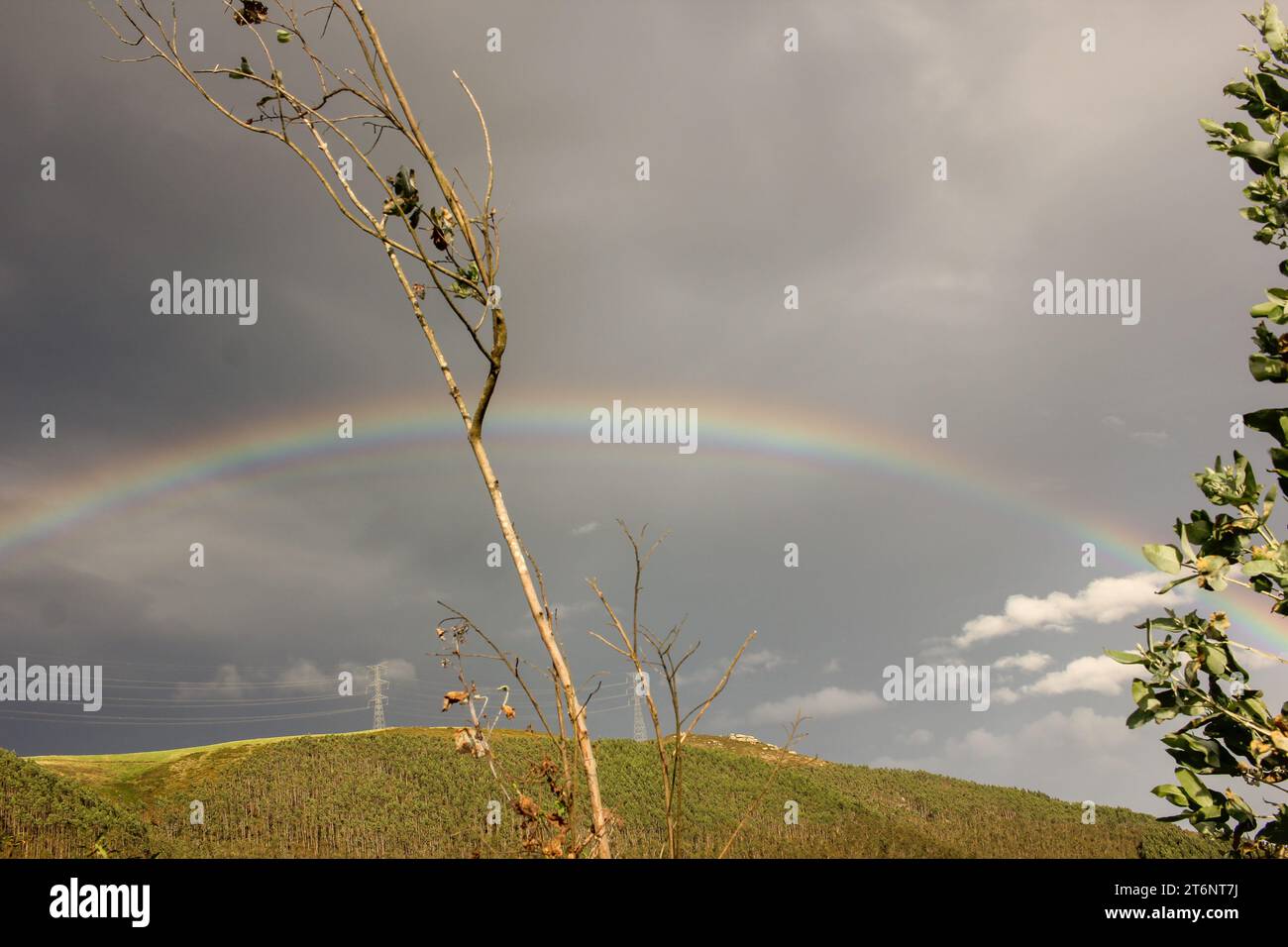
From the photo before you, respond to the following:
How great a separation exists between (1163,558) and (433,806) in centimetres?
2266

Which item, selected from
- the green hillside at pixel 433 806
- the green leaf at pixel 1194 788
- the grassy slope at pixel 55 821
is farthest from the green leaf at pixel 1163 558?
the grassy slope at pixel 55 821

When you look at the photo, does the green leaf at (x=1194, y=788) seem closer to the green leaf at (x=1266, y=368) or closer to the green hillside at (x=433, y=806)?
the green leaf at (x=1266, y=368)

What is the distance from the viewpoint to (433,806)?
22.1 metres

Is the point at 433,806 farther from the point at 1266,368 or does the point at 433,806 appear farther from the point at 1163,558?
the point at 1266,368

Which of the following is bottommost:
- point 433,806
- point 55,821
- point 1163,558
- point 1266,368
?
point 433,806

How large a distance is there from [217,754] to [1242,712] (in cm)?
3004

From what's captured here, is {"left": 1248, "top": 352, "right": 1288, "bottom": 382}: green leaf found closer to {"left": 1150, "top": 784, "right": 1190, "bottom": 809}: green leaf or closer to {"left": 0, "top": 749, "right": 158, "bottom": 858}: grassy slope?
{"left": 1150, "top": 784, "right": 1190, "bottom": 809}: green leaf

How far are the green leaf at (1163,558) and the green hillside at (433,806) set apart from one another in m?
12.9

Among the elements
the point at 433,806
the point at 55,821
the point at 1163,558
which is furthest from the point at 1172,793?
the point at 433,806

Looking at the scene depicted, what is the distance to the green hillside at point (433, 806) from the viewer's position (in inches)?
630
